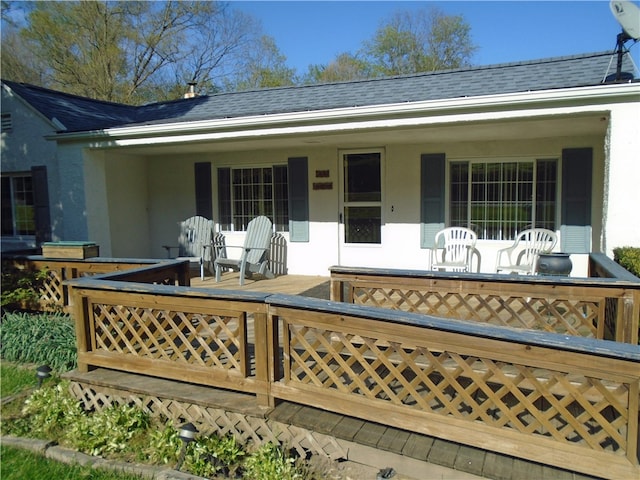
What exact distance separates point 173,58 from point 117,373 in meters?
18.0

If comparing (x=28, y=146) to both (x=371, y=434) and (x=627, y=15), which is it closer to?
(x=371, y=434)

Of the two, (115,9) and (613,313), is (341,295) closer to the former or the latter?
(613,313)

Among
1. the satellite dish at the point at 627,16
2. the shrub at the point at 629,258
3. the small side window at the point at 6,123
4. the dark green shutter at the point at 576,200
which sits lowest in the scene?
the shrub at the point at 629,258

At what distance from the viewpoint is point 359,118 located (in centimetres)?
498

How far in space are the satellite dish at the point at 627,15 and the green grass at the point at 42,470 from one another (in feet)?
18.8

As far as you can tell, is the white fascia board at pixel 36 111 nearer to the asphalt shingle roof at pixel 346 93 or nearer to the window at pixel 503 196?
the asphalt shingle roof at pixel 346 93

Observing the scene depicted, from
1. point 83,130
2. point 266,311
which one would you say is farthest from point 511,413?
point 83,130

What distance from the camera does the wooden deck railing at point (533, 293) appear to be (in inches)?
115

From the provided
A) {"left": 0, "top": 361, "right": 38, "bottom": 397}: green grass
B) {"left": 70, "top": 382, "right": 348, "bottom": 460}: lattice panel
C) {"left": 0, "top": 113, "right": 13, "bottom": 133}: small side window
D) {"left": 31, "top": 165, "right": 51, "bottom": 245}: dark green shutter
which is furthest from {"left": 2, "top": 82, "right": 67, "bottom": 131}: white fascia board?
{"left": 70, "top": 382, "right": 348, "bottom": 460}: lattice panel

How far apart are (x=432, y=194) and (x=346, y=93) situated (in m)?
2.32

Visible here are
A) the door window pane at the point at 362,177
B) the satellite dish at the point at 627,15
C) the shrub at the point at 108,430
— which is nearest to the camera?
the shrub at the point at 108,430

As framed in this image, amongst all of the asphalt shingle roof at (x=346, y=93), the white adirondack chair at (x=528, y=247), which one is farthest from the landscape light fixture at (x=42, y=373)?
Answer: the white adirondack chair at (x=528, y=247)

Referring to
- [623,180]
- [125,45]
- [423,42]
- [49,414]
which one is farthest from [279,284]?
[423,42]

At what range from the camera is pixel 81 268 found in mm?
4773
